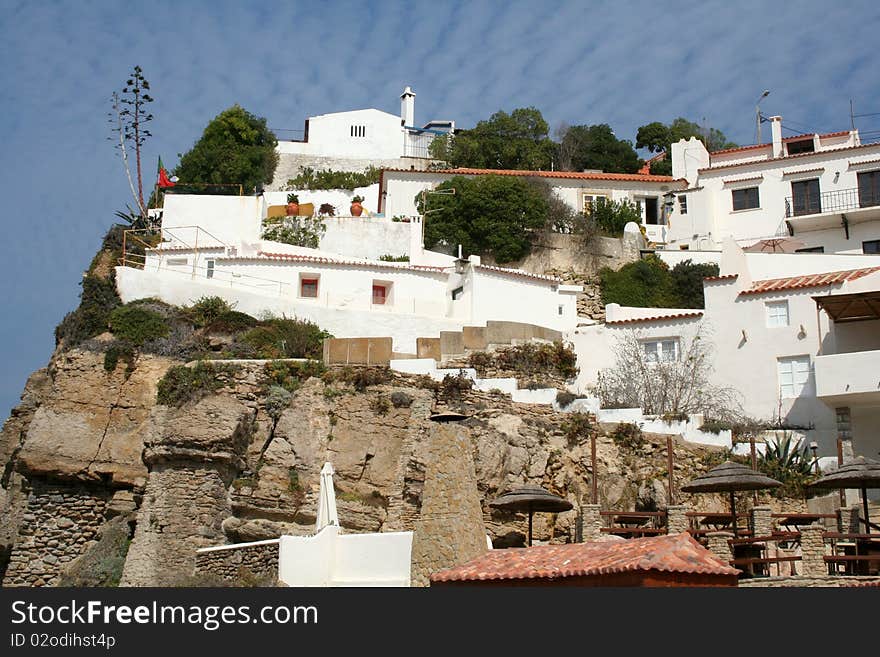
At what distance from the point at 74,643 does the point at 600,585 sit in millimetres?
8430

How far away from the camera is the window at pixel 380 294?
134 feet

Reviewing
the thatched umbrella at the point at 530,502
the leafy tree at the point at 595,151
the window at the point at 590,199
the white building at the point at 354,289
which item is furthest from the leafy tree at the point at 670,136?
the thatched umbrella at the point at 530,502

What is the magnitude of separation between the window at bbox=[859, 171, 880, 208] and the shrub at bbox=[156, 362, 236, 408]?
93.3 feet

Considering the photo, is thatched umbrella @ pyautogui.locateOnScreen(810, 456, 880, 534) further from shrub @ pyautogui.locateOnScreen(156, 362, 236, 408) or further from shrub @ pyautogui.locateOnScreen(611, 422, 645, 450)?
shrub @ pyautogui.locateOnScreen(156, 362, 236, 408)

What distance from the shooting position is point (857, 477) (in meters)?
25.0

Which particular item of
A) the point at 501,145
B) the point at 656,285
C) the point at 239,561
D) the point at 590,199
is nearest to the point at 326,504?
the point at 239,561

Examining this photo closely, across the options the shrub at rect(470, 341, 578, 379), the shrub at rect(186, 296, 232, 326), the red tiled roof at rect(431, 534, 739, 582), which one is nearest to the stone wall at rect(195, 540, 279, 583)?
the red tiled roof at rect(431, 534, 739, 582)

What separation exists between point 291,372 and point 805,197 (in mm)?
26149

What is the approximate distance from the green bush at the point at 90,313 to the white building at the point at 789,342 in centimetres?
1571

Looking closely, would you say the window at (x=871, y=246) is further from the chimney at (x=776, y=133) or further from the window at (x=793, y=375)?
the window at (x=793, y=375)

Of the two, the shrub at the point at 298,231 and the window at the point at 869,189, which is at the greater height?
the window at the point at 869,189

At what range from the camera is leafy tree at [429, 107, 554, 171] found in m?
59.3

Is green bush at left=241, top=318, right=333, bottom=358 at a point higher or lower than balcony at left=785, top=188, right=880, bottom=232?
lower

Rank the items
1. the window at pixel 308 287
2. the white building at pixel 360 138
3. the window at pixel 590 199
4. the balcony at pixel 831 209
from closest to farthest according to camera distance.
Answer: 1. the window at pixel 308 287
2. the balcony at pixel 831 209
3. the window at pixel 590 199
4. the white building at pixel 360 138
